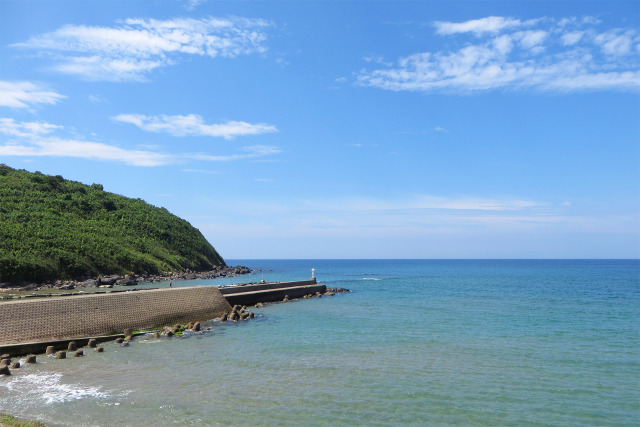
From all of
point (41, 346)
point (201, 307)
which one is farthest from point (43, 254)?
point (41, 346)

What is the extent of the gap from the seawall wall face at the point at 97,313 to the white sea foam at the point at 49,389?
186 inches

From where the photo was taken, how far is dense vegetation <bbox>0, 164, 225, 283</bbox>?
192 feet

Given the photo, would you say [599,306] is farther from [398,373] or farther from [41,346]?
[41,346]

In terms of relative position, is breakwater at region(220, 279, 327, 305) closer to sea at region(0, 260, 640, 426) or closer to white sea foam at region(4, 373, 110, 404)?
sea at region(0, 260, 640, 426)

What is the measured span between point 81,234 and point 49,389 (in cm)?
6709

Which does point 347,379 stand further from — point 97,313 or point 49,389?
point 97,313

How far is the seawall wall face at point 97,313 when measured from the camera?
19.6 metres

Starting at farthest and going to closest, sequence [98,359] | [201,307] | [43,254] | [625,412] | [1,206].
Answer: [1,206] < [43,254] < [201,307] < [98,359] < [625,412]

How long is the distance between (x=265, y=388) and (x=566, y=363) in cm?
1225

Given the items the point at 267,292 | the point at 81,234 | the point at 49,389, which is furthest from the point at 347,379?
the point at 81,234

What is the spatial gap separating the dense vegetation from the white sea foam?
44.7 metres

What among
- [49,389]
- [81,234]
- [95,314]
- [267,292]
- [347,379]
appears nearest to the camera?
[49,389]

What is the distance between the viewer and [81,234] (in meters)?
73.9

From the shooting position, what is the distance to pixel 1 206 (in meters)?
71.6
